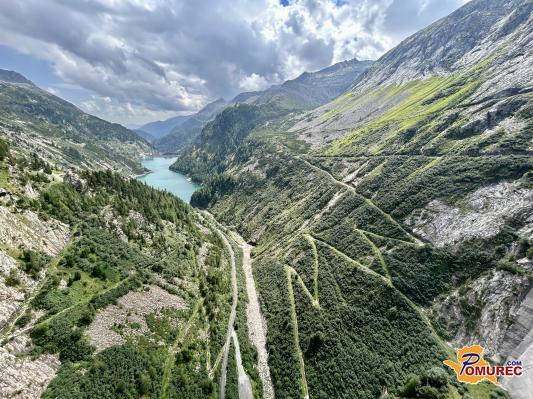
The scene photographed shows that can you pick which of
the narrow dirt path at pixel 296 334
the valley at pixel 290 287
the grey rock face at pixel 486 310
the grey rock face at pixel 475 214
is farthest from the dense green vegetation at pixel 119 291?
the grey rock face at pixel 475 214

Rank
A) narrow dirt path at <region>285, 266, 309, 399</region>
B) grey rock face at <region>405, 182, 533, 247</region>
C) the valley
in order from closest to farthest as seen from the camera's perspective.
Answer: the valley → narrow dirt path at <region>285, 266, 309, 399</region> → grey rock face at <region>405, 182, 533, 247</region>

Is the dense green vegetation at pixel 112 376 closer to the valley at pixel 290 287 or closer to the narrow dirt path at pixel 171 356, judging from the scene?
the valley at pixel 290 287

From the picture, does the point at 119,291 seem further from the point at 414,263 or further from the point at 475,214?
the point at 475,214

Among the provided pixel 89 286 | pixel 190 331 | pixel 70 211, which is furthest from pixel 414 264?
pixel 70 211

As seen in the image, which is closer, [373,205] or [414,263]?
[414,263]

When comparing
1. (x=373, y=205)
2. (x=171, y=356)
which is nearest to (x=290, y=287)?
(x=171, y=356)

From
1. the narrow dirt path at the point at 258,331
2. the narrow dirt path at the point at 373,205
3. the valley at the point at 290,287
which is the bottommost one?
the narrow dirt path at the point at 258,331

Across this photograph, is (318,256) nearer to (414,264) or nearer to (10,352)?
(414,264)

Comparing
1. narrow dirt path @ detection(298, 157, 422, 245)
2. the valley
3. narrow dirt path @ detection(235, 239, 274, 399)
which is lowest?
narrow dirt path @ detection(235, 239, 274, 399)

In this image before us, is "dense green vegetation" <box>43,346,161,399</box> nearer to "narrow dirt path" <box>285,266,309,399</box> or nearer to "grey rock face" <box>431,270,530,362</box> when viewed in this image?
"narrow dirt path" <box>285,266,309,399</box>

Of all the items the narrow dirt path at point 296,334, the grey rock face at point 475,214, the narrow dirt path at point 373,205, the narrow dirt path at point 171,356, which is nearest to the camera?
the narrow dirt path at point 171,356

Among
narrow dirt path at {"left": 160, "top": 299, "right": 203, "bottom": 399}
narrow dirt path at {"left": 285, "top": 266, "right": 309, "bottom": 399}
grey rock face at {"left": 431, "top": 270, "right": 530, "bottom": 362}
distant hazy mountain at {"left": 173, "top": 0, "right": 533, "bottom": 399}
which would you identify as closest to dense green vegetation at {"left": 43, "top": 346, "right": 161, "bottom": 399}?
narrow dirt path at {"left": 160, "top": 299, "right": 203, "bottom": 399}
